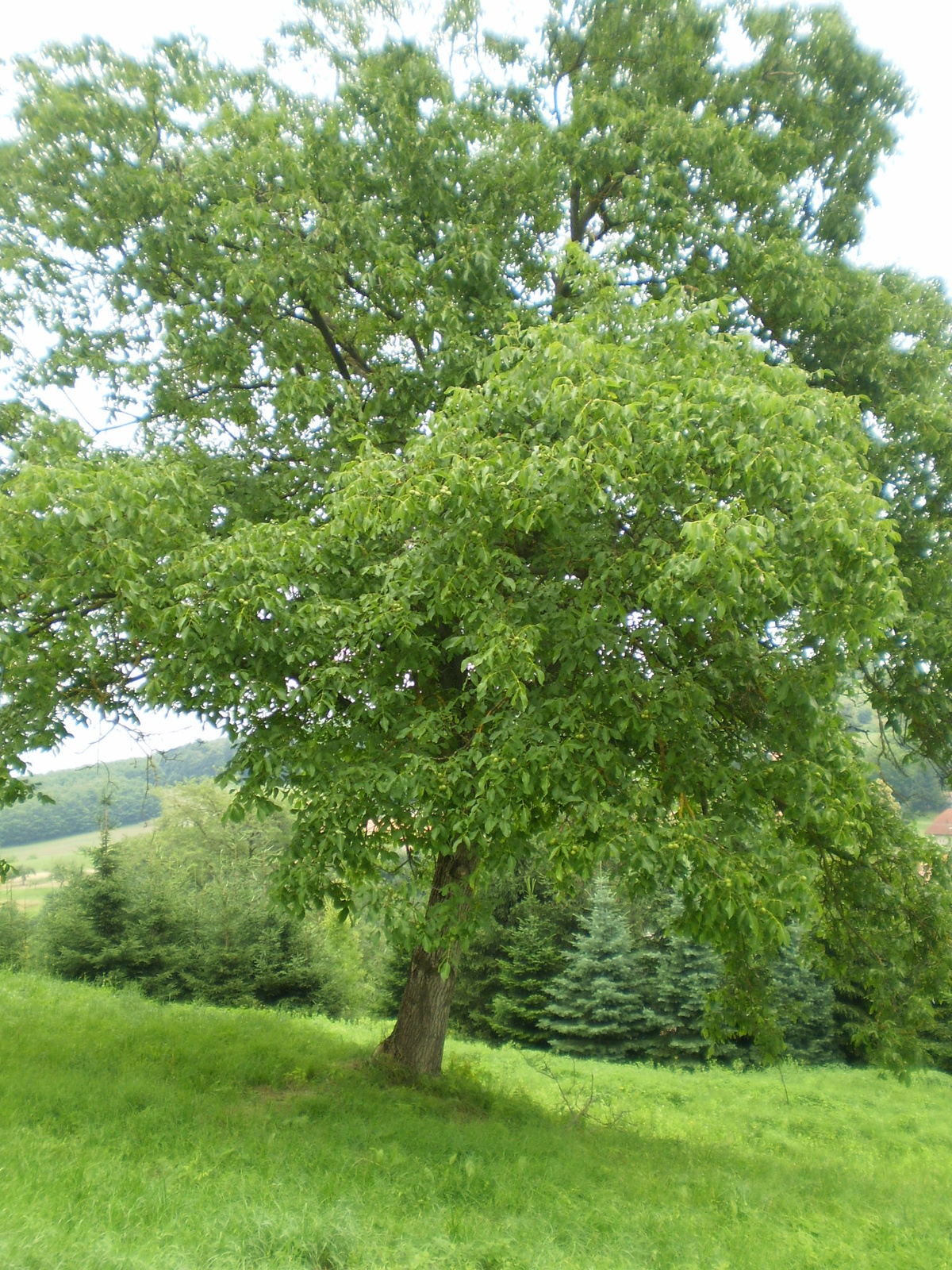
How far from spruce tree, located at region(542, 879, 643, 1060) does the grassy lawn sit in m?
8.82

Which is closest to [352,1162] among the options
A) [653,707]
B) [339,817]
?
[339,817]

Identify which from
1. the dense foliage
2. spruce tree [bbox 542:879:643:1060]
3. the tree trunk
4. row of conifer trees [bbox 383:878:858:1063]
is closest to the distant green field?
the dense foliage

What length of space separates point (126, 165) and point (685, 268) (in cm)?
572

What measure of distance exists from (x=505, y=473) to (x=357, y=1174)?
5.19 meters

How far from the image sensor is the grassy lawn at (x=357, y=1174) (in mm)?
4746

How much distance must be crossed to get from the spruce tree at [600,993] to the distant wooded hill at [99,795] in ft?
33.9

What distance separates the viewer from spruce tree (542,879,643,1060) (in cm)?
2048

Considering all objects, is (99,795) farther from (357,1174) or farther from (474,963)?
(474,963)

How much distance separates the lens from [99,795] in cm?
1305

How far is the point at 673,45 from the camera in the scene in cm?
912

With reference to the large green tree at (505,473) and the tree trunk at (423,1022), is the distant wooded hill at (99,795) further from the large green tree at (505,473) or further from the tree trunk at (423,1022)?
A: the tree trunk at (423,1022)

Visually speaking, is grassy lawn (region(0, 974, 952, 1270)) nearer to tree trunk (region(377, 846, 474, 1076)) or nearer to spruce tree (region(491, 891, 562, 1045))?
tree trunk (region(377, 846, 474, 1076))

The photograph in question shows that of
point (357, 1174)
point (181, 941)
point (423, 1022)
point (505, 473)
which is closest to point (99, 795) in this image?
point (181, 941)

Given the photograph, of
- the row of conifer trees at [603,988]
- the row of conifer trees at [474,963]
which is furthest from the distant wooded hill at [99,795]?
the row of conifer trees at [603,988]
